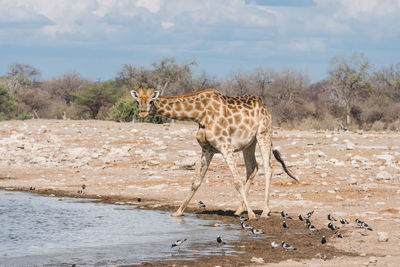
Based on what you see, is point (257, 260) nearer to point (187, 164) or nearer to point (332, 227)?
point (332, 227)

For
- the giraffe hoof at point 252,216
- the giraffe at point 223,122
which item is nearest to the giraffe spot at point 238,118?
the giraffe at point 223,122

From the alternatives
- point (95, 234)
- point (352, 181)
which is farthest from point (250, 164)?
point (352, 181)

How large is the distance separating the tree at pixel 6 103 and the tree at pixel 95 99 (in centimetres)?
469

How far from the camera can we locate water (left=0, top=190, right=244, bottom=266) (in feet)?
28.3

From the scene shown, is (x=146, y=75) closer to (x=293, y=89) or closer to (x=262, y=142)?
(x=293, y=89)

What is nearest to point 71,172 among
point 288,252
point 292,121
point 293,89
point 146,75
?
point 288,252

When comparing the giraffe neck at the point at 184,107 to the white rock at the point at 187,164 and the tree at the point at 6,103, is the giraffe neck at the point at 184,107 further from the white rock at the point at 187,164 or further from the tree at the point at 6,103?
the tree at the point at 6,103

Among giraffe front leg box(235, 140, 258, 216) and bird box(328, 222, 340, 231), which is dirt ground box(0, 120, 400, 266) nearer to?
bird box(328, 222, 340, 231)

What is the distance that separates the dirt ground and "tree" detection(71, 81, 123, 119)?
70.2ft

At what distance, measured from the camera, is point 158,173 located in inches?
687

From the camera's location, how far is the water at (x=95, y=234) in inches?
340

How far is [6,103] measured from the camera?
49000mm

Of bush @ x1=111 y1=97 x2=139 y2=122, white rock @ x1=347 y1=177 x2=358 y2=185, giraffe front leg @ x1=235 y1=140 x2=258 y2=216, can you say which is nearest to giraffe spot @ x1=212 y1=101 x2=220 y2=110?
giraffe front leg @ x1=235 y1=140 x2=258 y2=216

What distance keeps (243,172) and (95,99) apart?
112 ft
